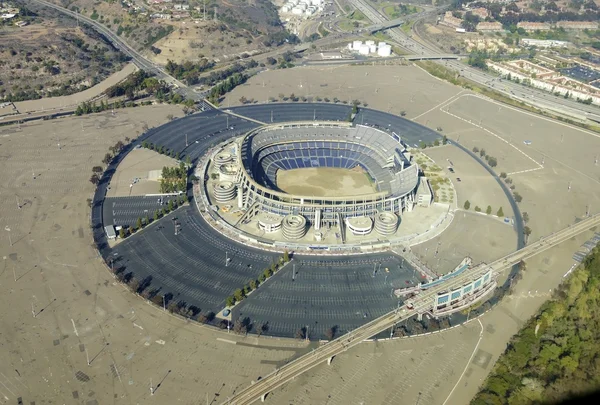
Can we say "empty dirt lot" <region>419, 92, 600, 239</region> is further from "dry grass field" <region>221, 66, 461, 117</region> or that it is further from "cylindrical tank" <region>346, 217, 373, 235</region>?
"cylindrical tank" <region>346, 217, 373, 235</region>

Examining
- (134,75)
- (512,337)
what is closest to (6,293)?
(512,337)

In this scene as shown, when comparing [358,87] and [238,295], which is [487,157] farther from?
[238,295]

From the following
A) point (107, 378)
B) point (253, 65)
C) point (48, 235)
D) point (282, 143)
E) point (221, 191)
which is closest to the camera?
point (107, 378)

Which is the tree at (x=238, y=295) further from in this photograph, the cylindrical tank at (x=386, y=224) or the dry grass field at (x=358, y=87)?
the dry grass field at (x=358, y=87)

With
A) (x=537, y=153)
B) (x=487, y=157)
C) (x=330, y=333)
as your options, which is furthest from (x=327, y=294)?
(x=537, y=153)

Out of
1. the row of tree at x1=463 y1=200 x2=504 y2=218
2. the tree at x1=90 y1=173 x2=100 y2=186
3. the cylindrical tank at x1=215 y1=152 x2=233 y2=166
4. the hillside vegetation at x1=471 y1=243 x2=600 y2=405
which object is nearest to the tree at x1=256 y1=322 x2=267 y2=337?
the hillside vegetation at x1=471 y1=243 x2=600 y2=405

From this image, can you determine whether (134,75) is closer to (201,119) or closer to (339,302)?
(201,119)
